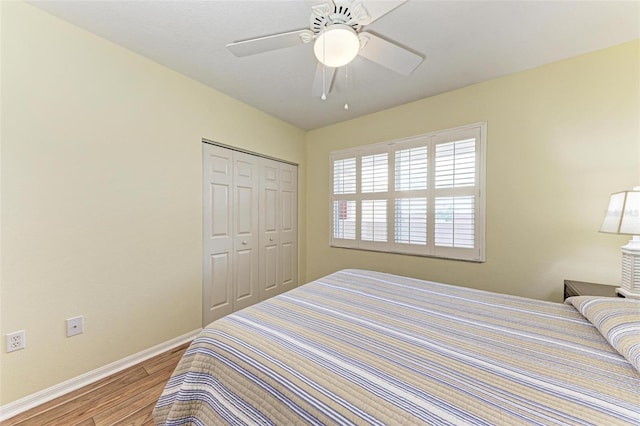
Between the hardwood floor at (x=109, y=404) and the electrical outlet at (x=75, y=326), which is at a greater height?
the electrical outlet at (x=75, y=326)

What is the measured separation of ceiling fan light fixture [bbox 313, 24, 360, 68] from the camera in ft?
4.03

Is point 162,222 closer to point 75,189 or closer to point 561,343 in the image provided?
point 75,189

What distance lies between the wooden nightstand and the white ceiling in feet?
5.72

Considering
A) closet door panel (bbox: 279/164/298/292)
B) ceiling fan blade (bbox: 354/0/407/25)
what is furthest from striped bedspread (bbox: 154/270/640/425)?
closet door panel (bbox: 279/164/298/292)

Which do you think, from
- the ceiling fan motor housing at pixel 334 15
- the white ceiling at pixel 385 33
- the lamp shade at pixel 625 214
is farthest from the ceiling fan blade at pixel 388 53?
the lamp shade at pixel 625 214

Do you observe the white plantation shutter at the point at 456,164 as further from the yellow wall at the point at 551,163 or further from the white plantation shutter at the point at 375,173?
the white plantation shutter at the point at 375,173

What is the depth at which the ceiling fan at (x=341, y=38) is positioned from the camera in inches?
46.7

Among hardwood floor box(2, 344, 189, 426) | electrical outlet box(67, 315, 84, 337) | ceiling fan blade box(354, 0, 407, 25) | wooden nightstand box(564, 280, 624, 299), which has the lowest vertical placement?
hardwood floor box(2, 344, 189, 426)

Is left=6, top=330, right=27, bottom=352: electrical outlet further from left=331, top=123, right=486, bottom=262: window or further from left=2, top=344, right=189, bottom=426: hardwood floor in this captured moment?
left=331, top=123, right=486, bottom=262: window

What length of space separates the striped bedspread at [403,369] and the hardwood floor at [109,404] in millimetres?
630

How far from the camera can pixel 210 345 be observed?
1054 millimetres

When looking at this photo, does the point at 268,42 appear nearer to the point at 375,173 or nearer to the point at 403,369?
the point at 403,369

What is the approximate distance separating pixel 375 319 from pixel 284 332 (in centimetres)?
46

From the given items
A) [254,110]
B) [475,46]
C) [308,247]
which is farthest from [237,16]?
[308,247]
